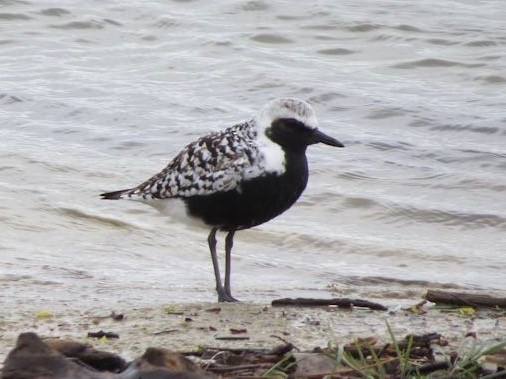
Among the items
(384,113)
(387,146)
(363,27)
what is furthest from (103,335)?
(363,27)

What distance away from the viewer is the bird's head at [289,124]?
6.32 meters

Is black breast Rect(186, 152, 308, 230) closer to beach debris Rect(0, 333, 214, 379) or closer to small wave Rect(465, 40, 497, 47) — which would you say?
Result: beach debris Rect(0, 333, 214, 379)

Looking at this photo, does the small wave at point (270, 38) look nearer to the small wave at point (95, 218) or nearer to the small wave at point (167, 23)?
the small wave at point (167, 23)

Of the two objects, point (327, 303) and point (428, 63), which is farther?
point (428, 63)

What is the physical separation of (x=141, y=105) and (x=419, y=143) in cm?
288

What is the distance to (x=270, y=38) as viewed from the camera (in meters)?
14.2

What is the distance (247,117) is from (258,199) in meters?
5.35

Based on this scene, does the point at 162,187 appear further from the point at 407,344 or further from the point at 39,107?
the point at 39,107

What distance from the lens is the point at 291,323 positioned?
5332mm

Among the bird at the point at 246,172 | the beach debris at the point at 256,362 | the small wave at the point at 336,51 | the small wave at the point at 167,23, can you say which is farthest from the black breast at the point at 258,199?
the small wave at the point at 167,23

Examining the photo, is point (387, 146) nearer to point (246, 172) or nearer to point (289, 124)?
point (289, 124)

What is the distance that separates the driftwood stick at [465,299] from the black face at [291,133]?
3.56 feet

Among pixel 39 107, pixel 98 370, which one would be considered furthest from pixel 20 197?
pixel 98 370

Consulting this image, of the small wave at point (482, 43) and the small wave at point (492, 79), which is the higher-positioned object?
the small wave at point (482, 43)
